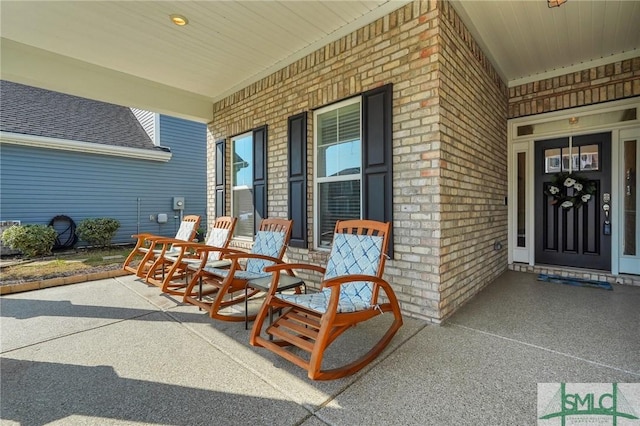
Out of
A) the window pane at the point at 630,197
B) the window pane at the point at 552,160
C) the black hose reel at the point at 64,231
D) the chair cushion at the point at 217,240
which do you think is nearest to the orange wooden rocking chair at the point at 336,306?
the chair cushion at the point at 217,240

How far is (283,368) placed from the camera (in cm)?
204

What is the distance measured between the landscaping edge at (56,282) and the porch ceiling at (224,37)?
2.61 m

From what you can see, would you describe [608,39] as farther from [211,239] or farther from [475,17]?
[211,239]

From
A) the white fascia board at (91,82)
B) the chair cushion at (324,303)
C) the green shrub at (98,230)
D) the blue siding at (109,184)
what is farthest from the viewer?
the green shrub at (98,230)

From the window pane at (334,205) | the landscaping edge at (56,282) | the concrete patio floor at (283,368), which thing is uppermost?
the window pane at (334,205)

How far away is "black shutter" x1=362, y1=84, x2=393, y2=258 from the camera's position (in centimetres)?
307

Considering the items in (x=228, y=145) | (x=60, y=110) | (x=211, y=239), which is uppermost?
(x=60, y=110)

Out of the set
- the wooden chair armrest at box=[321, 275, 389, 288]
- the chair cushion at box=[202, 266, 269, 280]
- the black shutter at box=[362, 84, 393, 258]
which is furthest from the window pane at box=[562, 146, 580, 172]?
the chair cushion at box=[202, 266, 269, 280]

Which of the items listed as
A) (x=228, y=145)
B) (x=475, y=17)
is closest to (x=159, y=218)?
(x=228, y=145)

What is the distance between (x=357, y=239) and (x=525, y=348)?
1503 millimetres

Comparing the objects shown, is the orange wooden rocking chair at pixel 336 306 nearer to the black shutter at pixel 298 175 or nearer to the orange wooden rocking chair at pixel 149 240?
the black shutter at pixel 298 175

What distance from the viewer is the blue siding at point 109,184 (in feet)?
22.8

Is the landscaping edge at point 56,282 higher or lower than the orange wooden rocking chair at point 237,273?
lower

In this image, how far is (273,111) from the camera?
440cm
